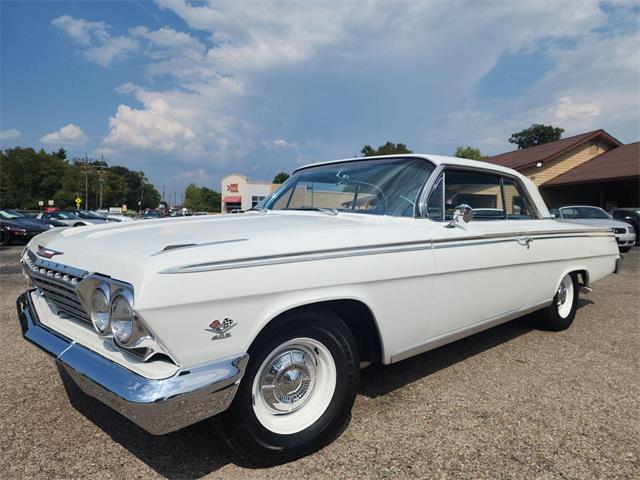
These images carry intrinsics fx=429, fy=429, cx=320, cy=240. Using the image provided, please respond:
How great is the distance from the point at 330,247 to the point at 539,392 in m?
1.94

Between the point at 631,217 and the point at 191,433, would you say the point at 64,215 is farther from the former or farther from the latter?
the point at 631,217

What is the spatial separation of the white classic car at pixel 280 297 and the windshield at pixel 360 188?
1 cm

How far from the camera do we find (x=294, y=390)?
7.22ft

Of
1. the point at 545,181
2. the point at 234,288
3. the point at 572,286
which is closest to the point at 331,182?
the point at 234,288

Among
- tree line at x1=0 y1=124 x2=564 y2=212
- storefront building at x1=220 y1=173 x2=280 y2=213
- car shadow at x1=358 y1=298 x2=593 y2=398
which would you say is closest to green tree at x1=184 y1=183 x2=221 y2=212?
tree line at x1=0 y1=124 x2=564 y2=212

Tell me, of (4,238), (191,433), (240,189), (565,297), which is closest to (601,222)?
(565,297)

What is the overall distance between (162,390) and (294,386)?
2.40ft

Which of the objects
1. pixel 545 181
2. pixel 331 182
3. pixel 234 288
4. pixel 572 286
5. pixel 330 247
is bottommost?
pixel 572 286

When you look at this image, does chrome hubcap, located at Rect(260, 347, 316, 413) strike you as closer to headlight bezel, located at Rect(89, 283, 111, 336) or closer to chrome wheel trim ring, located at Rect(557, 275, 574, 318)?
headlight bezel, located at Rect(89, 283, 111, 336)

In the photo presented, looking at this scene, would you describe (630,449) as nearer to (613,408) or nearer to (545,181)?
(613,408)

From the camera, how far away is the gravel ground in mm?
2078

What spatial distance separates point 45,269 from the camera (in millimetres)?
2346

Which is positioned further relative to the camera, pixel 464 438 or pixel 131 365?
pixel 464 438

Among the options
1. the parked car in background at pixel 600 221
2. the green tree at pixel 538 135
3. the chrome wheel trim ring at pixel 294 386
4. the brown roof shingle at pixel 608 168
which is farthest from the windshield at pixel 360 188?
the green tree at pixel 538 135
